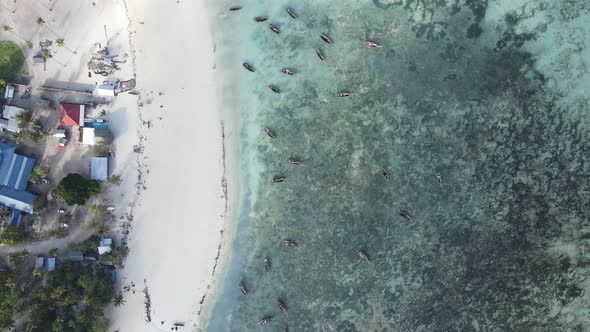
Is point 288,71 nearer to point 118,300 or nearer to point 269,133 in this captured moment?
point 269,133

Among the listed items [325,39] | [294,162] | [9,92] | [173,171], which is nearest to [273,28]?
[325,39]

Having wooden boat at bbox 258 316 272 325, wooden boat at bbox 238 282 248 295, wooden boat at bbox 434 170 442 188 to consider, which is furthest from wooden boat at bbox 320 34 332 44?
wooden boat at bbox 258 316 272 325

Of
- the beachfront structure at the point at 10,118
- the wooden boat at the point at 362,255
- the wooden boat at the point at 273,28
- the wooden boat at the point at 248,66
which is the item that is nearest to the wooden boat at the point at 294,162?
the wooden boat at the point at 248,66

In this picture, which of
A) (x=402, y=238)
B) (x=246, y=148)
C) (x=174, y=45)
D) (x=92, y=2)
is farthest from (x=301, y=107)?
(x=92, y=2)

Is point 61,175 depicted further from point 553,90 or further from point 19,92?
point 553,90

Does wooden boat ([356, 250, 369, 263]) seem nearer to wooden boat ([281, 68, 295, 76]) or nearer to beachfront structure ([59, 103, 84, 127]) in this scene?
wooden boat ([281, 68, 295, 76])
